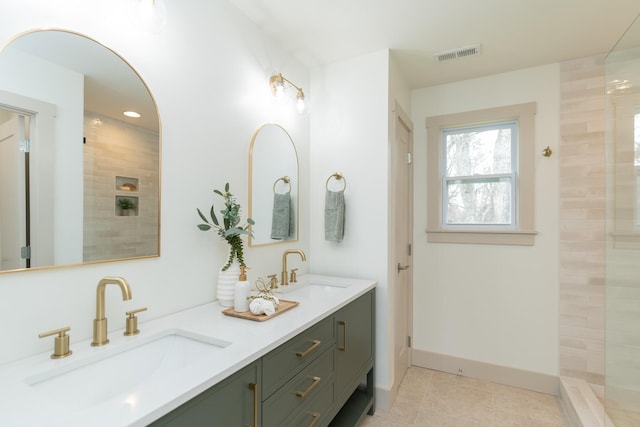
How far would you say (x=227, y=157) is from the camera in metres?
1.78

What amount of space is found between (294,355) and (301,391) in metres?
0.17

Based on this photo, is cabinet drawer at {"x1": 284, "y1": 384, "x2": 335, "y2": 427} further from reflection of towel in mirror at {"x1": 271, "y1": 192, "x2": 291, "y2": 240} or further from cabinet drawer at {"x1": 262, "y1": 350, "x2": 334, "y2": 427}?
reflection of towel in mirror at {"x1": 271, "y1": 192, "x2": 291, "y2": 240}

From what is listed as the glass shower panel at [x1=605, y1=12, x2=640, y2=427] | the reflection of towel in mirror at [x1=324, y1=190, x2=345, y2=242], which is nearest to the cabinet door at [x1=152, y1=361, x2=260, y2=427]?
the reflection of towel in mirror at [x1=324, y1=190, x2=345, y2=242]

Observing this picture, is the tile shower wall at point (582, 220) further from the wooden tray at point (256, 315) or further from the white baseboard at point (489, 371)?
the wooden tray at point (256, 315)

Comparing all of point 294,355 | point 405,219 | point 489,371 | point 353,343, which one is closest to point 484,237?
point 405,219

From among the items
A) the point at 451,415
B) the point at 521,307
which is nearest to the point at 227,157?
the point at 451,415

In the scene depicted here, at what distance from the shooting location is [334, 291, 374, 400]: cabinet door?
172 centimetres

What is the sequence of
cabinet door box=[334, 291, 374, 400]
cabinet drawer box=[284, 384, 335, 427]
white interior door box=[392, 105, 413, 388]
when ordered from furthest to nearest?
white interior door box=[392, 105, 413, 388] < cabinet door box=[334, 291, 374, 400] < cabinet drawer box=[284, 384, 335, 427]

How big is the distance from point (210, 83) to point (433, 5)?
132 cm

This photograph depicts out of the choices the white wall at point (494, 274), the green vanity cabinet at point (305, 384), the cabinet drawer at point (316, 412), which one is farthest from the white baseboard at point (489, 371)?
the cabinet drawer at point (316, 412)

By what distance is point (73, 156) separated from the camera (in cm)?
113

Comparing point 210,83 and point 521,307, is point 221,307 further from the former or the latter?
point 521,307

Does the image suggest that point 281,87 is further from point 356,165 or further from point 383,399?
point 383,399

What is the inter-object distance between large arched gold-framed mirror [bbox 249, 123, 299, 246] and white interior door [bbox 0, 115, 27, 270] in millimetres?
1043
